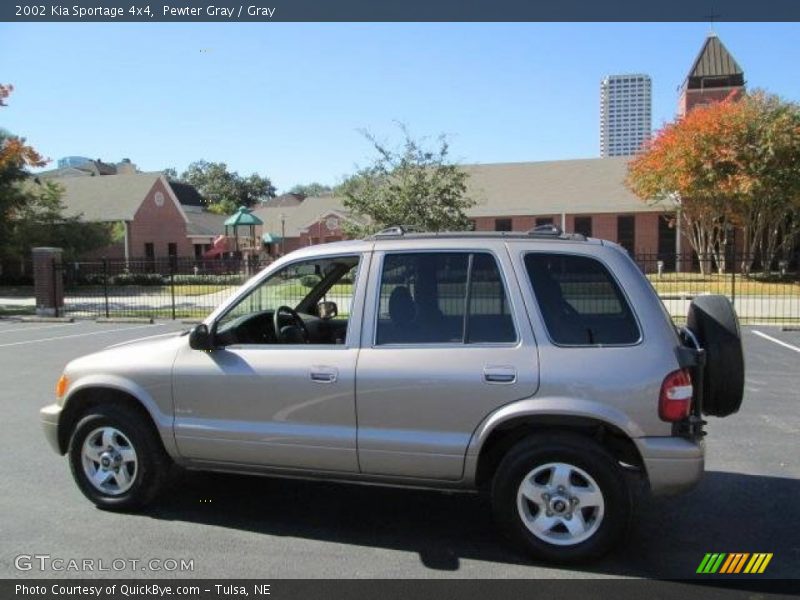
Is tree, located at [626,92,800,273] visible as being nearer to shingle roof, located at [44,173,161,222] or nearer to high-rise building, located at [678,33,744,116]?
high-rise building, located at [678,33,744,116]

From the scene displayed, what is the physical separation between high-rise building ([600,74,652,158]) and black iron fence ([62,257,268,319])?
199 ft

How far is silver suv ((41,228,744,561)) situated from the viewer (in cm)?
389

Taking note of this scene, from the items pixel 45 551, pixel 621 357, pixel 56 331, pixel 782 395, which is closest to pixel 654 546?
pixel 621 357

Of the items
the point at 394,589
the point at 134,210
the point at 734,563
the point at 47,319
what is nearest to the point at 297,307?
the point at 394,589

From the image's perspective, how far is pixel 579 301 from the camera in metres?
4.17

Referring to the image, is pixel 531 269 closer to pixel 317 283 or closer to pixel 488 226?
pixel 317 283

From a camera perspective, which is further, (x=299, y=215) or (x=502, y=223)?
(x=299, y=215)

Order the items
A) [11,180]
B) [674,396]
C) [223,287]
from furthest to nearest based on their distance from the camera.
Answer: [11,180] < [223,287] < [674,396]

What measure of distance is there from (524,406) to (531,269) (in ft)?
2.63

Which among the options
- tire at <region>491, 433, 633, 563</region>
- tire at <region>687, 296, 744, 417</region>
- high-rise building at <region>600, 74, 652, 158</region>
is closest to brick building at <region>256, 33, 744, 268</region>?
tire at <region>687, 296, 744, 417</region>

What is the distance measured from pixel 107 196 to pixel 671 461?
4639 centimetres

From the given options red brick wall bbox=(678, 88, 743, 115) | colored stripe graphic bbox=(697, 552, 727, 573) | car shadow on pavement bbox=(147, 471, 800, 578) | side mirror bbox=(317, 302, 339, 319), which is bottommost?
colored stripe graphic bbox=(697, 552, 727, 573)

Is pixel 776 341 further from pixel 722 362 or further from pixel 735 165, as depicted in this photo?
pixel 735 165

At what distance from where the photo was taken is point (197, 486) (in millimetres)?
5324
